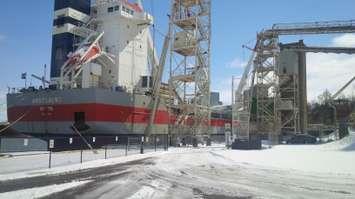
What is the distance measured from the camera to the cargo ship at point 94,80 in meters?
39.3

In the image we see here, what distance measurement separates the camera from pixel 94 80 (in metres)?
41.9

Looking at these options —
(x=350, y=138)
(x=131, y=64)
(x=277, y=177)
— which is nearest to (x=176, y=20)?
(x=131, y=64)

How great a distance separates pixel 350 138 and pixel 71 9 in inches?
1325

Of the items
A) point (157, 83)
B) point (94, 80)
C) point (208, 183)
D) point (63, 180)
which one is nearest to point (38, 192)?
point (63, 180)

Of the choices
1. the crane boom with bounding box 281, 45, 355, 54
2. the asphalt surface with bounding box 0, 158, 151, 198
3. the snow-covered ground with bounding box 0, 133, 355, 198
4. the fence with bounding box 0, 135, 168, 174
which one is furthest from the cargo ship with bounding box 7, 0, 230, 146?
the crane boom with bounding box 281, 45, 355, 54

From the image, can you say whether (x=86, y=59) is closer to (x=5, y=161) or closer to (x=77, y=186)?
(x=5, y=161)

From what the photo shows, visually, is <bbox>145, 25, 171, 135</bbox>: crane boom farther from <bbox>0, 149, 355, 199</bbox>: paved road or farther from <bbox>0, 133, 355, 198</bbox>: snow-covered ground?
<bbox>0, 149, 355, 199</bbox>: paved road

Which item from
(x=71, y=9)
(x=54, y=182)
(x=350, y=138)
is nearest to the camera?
(x=54, y=182)

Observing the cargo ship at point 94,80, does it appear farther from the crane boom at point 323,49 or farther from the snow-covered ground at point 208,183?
the crane boom at point 323,49

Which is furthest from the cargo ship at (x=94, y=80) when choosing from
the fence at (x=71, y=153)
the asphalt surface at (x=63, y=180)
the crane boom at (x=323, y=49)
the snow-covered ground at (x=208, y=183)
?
the crane boom at (x=323, y=49)

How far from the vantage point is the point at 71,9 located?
148ft

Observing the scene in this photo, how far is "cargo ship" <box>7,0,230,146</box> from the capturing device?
39312mm

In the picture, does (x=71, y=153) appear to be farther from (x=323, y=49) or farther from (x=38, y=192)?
(x=323, y=49)

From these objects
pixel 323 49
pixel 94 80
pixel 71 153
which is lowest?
pixel 71 153
